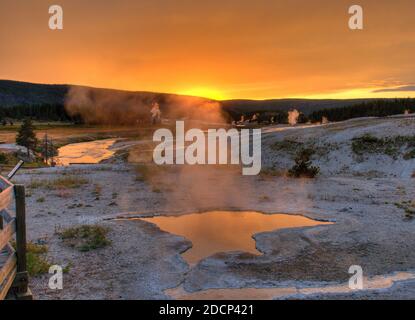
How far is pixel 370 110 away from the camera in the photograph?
391 ft

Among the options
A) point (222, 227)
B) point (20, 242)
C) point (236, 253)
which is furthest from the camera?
point (222, 227)

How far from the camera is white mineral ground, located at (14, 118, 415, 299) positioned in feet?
30.4

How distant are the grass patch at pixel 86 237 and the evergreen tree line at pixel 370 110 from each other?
106019 mm

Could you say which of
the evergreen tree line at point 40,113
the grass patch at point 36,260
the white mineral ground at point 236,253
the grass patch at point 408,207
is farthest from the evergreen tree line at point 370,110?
the grass patch at point 36,260

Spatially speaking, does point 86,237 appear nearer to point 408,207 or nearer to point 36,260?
point 36,260

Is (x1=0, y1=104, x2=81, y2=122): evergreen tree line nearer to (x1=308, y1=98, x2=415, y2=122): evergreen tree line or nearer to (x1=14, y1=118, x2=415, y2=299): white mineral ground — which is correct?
(x1=308, y1=98, x2=415, y2=122): evergreen tree line

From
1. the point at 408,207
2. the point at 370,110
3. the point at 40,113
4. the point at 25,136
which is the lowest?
the point at 408,207

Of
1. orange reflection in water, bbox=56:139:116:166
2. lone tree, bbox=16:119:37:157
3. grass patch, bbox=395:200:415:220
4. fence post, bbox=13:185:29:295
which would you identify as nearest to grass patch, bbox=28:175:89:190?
fence post, bbox=13:185:29:295

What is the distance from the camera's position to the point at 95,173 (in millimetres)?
28094

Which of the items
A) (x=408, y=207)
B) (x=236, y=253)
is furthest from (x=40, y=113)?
(x=236, y=253)

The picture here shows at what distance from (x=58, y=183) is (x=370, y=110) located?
371 ft

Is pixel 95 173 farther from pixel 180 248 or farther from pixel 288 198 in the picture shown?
pixel 180 248

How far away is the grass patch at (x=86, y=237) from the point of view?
39.0ft
